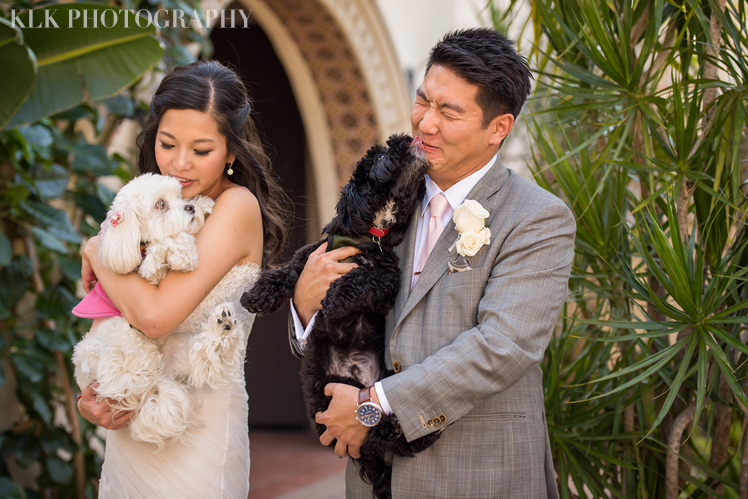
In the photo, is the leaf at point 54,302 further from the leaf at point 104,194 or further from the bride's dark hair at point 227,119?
the bride's dark hair at point 227,119

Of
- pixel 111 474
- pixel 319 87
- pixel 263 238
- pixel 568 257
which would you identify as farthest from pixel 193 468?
pixel 319 87

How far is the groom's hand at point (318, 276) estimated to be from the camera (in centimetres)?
174

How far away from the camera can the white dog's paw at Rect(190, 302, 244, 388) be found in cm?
173

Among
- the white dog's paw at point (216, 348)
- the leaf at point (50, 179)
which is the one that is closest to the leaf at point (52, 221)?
the leaf at point (50, 179)

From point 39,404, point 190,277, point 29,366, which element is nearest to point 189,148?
point 190,277

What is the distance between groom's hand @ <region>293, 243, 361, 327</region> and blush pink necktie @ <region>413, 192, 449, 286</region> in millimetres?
199

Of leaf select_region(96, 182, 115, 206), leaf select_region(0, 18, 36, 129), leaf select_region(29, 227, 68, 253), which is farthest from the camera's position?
leaf select_region(96, 182, 115, 206)

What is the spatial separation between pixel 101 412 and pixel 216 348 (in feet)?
1.25

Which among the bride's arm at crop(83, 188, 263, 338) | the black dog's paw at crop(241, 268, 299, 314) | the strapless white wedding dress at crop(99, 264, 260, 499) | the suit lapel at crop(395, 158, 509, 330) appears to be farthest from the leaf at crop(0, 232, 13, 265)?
the suit lapel at crop(395, 158, 509, 330)

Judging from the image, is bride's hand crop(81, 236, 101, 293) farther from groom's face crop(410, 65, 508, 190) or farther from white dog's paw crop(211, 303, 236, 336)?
groom's face crop(410, 65, 508, 190)

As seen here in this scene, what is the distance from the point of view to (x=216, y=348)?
1.73 m

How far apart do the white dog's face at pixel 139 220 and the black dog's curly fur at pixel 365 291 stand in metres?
0.32

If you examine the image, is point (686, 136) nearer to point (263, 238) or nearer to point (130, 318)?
point (263, 238)

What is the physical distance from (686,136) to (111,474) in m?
2.22
